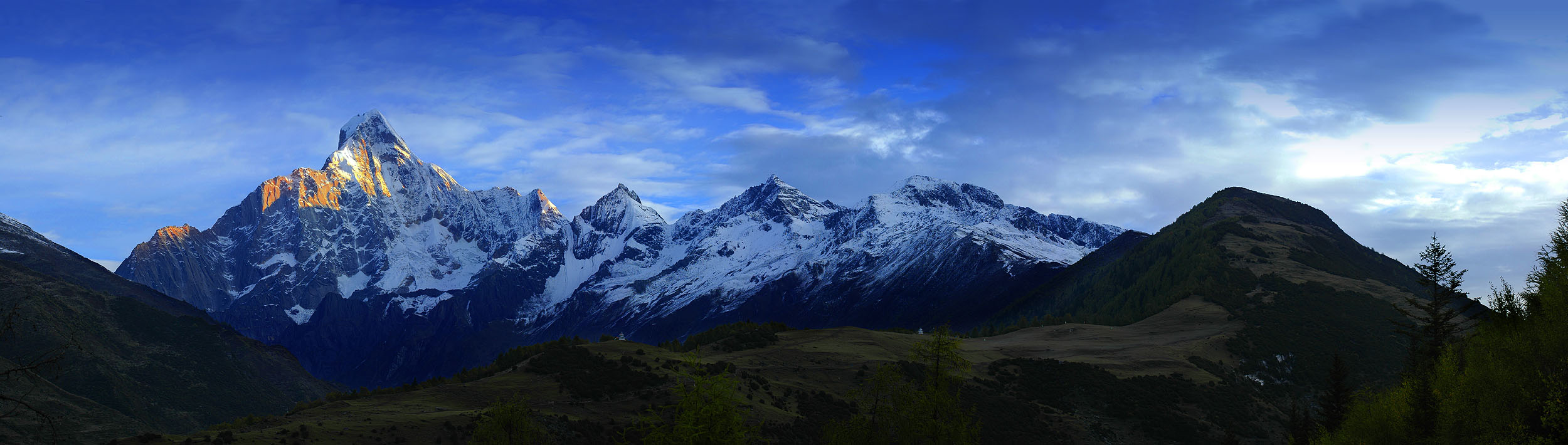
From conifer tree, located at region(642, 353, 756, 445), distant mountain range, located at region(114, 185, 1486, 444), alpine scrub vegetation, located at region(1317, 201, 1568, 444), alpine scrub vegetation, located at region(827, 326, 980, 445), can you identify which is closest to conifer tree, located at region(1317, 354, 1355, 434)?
distant mountain range, located at region(114, 185, 1486, 444)

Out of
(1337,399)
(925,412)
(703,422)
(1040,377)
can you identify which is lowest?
(703,422)

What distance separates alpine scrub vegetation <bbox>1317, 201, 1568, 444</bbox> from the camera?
129 feet

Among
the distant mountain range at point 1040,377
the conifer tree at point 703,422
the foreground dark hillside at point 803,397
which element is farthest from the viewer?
the distant mountain range at point 1040,377

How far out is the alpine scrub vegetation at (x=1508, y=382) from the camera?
39.4 meters

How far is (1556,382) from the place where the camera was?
125 feet

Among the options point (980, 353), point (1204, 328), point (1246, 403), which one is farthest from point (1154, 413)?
point (1204, 328)

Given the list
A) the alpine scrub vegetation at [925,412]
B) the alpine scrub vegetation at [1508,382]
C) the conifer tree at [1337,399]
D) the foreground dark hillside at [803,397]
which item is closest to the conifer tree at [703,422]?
the alpine scrub vegetation at [925,412]

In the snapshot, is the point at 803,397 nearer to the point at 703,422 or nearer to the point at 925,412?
the point at 925,412

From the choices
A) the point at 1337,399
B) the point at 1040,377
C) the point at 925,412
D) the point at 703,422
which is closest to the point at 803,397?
the point at 1040,377

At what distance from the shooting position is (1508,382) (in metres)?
41.4

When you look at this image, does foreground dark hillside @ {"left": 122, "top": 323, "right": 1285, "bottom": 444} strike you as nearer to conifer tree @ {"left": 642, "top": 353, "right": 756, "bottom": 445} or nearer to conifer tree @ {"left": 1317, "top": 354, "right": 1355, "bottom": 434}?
conifer tree @ {"left": 1317, "top": 354, "right": 1355, "bottom": 434}

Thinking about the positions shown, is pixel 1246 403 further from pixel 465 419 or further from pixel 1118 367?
pixel 465 419

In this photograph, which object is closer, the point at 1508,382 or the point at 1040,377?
the point at 1508,382

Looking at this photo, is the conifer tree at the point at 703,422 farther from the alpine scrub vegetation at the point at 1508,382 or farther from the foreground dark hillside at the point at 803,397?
the alpine scrub vegetation at the point at 1508,382
